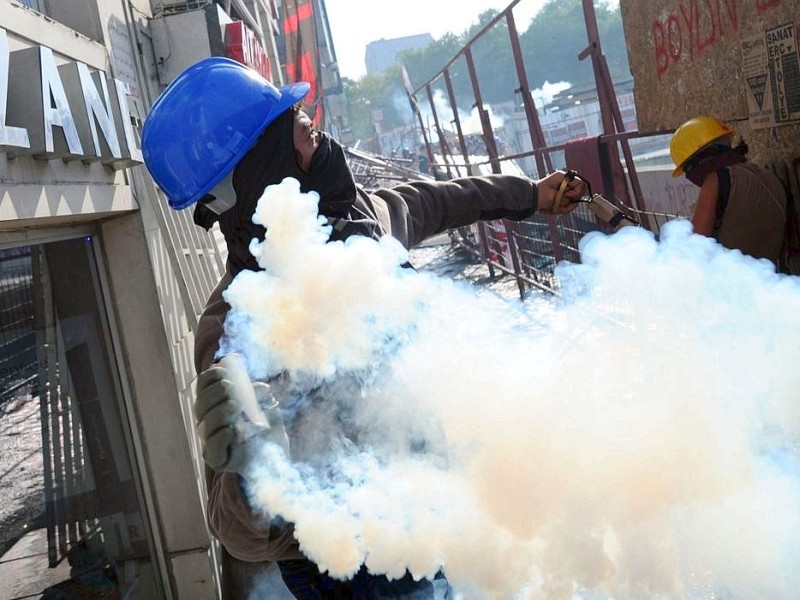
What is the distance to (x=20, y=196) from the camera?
3.47 meters

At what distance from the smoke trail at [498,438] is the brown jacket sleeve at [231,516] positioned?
0.11 m

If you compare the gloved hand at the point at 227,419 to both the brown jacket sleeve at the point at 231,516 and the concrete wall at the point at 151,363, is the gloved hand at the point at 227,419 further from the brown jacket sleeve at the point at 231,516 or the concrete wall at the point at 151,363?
the concrete wall at the point at 151,363

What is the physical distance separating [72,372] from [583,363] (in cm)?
298

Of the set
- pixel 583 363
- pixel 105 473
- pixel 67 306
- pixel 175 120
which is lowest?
pixel 105 473

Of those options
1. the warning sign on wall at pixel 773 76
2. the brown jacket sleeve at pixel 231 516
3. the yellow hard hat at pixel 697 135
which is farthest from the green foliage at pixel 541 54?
the brown jacket sleeve at pixel 231 516

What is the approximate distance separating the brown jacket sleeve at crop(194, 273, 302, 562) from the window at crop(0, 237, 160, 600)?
183cm

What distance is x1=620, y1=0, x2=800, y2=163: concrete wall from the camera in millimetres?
3791

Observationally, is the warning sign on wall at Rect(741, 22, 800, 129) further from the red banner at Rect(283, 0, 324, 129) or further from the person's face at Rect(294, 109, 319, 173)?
the red banner at Rect(283, 0, 324, 129)

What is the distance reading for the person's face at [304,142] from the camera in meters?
2.61

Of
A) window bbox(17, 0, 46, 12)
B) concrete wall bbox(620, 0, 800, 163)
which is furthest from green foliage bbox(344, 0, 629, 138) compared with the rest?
window bbox(17, 0, 46, 12)

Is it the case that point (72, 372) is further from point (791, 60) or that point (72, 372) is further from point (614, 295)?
point (791, 60)

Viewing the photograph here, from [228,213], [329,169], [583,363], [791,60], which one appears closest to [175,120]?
[228,213]

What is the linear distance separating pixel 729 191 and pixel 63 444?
3.47 meters

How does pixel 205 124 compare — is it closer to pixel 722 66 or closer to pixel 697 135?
pixel 697 135
